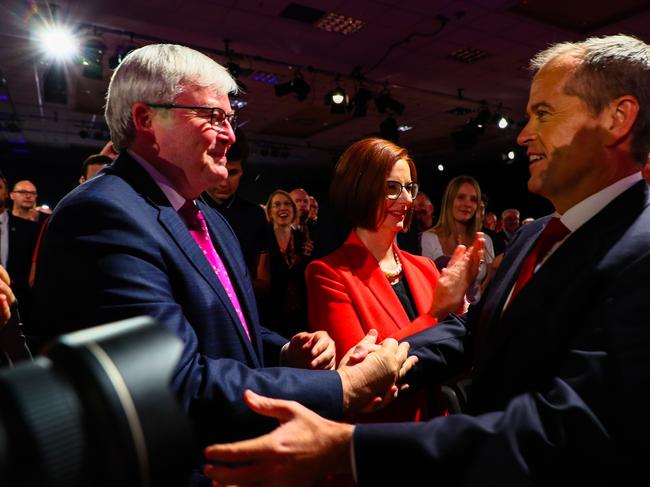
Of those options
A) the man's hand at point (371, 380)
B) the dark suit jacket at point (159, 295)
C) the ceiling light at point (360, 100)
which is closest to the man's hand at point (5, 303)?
the dark suit jacket at point (159, 295)

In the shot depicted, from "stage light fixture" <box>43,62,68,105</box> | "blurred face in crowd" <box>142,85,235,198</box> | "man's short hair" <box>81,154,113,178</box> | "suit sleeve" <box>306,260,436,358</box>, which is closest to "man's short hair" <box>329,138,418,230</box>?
"suit sleeve" <box>306,260,436,358</box>

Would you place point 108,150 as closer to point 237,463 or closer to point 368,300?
point 368,300

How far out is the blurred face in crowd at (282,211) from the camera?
16.3 feet

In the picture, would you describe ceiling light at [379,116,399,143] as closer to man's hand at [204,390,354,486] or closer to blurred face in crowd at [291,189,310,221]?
blurred face in crowd at [291,189,310,221]

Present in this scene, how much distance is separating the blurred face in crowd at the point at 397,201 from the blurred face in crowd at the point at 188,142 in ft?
2.77

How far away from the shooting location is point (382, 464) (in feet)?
3.09

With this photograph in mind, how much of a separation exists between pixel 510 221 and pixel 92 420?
33.0 feet

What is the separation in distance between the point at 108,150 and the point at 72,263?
2359mm

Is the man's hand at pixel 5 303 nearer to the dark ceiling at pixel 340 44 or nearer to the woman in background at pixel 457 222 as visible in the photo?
the woman in background at pixel 457 222

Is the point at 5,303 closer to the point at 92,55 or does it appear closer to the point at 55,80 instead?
the point at 92,55

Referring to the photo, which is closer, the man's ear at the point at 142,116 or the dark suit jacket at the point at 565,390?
the dark suit jacket at the point at 565,390

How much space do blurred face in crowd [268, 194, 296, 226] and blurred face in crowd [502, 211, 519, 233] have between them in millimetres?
6055

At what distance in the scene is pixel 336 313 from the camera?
6.28 feet

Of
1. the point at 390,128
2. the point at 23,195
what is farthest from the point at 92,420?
the point at 390,128
